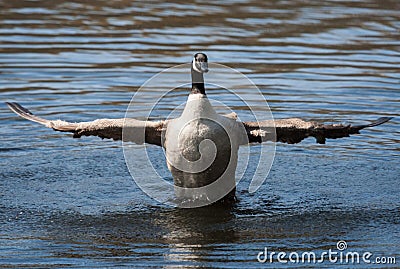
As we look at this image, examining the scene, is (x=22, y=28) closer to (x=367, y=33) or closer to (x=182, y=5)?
(x=182, y=5)

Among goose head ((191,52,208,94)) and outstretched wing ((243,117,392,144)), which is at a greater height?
goose head ((191,52,208,94))

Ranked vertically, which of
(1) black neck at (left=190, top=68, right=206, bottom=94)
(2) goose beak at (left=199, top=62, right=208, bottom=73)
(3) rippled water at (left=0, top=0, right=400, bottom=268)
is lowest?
(3) rippled water at (left=0, top=0, right=400, bottom=268)

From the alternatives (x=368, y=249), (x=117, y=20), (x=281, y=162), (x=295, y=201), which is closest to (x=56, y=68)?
(x=117, y=20)

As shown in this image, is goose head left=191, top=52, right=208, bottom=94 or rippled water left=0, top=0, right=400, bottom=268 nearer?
rippled water left=0, top=0, right=400, bottom=268

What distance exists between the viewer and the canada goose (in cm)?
1034

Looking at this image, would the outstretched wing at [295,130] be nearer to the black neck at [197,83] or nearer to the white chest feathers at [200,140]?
the white chest feathers at [200,140]

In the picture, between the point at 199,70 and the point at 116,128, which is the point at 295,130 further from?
the point at 116,128

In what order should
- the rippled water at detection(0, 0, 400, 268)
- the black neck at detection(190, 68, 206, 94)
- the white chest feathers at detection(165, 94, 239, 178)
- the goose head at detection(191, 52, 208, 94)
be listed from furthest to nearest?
the black neck at detection(190, 68, 206, 94)
the goose head at detection(191, 52, 208, 94)
the white chest feathers at detection(165, 94, 239, 178)
the rippled water at detection(0, 0, 400, 268)

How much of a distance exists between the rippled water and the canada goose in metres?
0.39

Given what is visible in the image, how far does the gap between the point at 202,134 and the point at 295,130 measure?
108 centimetres

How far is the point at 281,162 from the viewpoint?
12.3 meters

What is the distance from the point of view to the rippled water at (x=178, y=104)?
9.45 m

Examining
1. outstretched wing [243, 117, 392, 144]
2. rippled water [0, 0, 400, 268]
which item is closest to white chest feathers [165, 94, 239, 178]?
outstretched wing [243, 117, 392, 144]

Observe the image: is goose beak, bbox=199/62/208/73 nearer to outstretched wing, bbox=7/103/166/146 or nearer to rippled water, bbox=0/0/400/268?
outstretched wing, bbox=7/103/166/146
